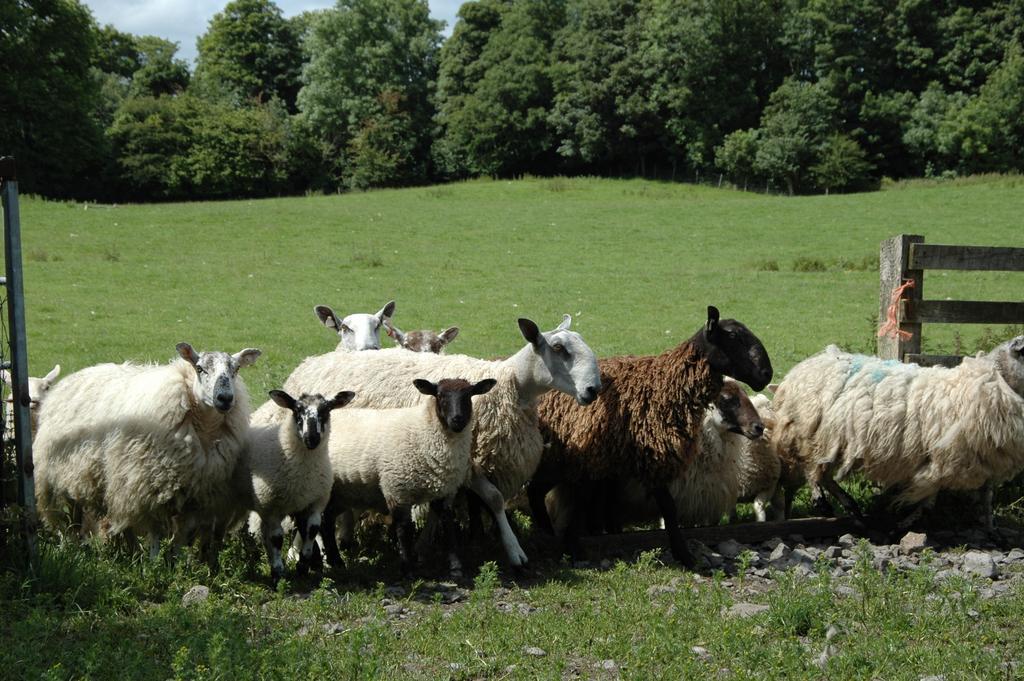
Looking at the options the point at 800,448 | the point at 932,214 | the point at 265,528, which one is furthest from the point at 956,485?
the point at 932,214

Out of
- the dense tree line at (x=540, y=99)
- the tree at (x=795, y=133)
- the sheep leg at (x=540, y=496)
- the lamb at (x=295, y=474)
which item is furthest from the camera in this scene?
the tree at (x=795, y=133)

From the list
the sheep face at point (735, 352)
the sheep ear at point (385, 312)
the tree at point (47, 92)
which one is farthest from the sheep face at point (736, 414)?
the tree at point (47, 92)

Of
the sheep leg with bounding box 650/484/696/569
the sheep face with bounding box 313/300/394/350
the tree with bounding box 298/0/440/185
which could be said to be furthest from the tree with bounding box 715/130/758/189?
the sheep leg with bounding box 650/484/696/569

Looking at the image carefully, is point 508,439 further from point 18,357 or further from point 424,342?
point 18,357

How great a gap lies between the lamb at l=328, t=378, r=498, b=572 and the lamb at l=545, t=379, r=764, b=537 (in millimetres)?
1374

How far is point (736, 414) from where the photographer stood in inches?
324

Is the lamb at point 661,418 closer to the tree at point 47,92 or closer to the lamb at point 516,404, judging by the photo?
the lamb at point 516,404

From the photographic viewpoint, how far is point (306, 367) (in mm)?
9055

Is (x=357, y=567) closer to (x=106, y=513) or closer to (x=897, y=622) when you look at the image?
(x=106, y=513)

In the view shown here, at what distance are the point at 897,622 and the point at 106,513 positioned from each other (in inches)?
223

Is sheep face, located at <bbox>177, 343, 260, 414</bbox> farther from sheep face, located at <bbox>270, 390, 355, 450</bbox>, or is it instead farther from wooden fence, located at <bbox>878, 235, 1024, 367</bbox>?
wooden fence, located at <bbox>878, 235, 1024, 367</bbox>

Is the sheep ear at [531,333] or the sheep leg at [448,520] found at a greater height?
the sheep ear at [531,333]

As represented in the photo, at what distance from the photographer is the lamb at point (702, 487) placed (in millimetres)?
8203

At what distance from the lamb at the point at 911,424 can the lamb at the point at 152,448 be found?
5.09 metres
